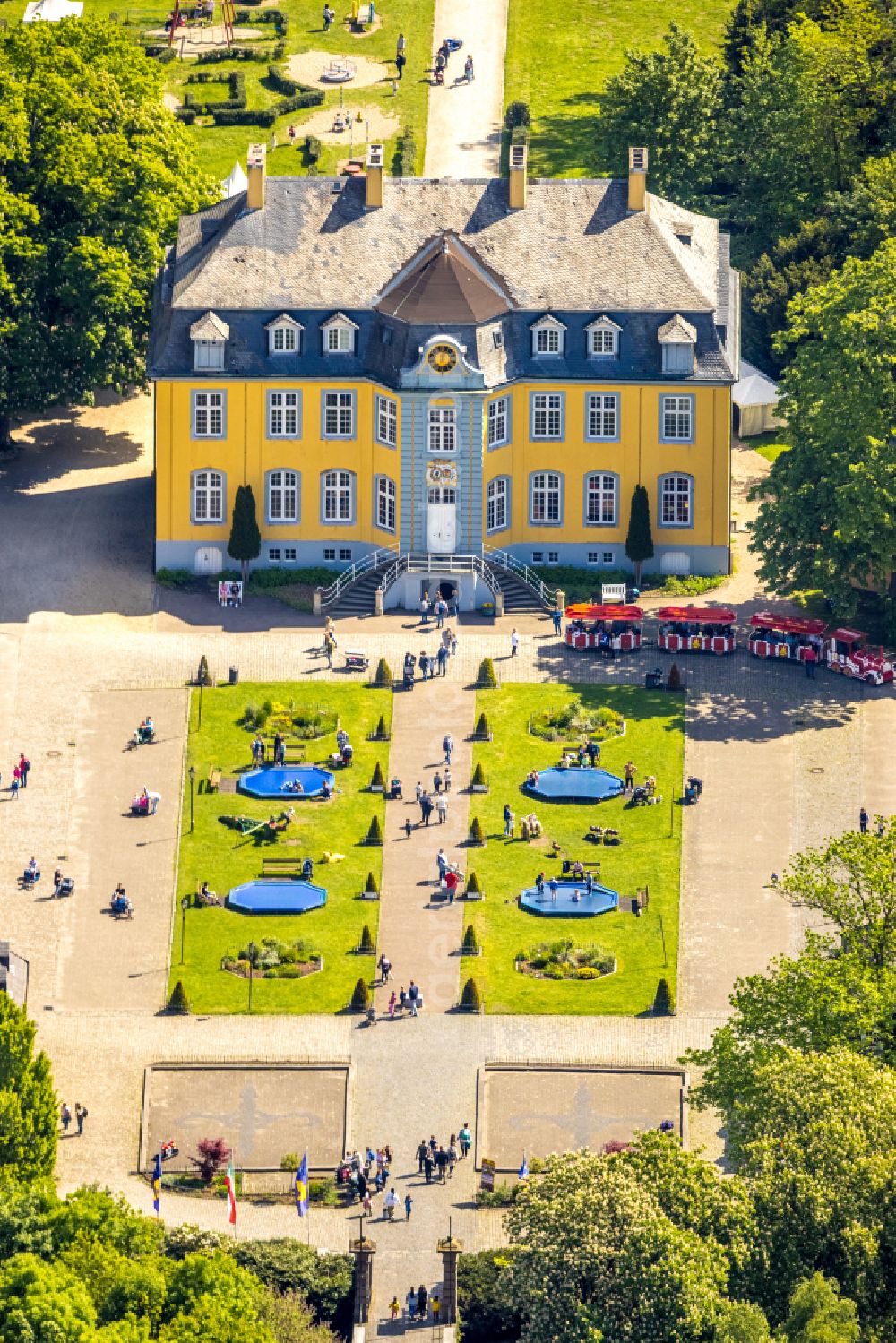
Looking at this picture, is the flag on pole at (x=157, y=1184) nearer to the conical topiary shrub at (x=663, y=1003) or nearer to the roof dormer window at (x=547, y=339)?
the conical topiary shrub at (x=663, y=1003)

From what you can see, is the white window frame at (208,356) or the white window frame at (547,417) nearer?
the white window frame at (208,356)

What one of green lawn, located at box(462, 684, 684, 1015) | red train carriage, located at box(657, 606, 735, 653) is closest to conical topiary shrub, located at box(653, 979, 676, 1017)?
green lawn, located at box(462, 684, 684, 1015)

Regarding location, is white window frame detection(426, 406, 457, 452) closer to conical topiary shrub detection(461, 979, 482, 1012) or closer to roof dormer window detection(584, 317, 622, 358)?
roof dormer window detection(584, 317, 622, 358)

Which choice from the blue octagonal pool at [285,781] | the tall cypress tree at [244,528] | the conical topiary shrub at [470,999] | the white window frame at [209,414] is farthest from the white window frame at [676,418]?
the conical topiary shrub at [470,999]

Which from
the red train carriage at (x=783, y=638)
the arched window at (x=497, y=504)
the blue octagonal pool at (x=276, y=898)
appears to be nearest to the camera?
the blue octagonal pool at (x=276, y=898)

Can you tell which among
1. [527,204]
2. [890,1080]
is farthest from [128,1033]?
[527,204]

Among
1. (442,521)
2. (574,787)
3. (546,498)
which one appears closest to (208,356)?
(442,521)
